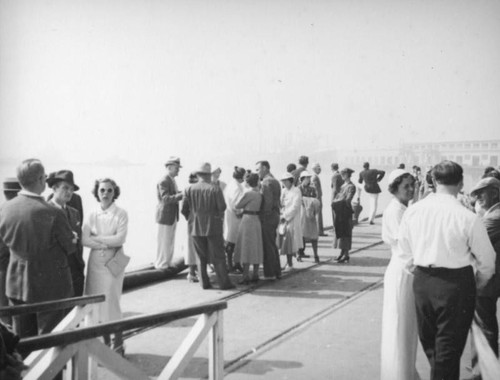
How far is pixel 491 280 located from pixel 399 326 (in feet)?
3.00

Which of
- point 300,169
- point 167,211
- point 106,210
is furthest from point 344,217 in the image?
point 106,210

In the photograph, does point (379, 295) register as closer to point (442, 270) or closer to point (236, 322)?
point (236, 322)

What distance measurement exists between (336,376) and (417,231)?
155 cm

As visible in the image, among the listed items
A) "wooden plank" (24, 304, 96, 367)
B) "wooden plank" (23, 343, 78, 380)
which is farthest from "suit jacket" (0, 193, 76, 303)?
"wooden plank" (23, 343, 78, 380)

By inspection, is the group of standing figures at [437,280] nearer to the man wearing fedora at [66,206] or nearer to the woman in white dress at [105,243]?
the woman in white dress at [105,243]

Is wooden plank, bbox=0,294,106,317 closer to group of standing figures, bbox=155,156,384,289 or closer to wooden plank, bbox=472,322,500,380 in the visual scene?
wooden plank, bbox=472,322,500,380

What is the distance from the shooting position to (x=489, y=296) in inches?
157

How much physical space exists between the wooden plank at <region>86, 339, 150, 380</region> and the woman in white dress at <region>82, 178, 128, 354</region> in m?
2.05

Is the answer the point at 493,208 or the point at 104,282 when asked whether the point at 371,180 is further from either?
the point at 104,282

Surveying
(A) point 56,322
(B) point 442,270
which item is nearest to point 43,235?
(A) point 56,322

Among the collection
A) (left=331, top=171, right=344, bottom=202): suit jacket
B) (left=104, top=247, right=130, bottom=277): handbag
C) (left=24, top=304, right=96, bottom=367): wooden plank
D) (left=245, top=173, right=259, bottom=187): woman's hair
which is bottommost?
(left=24, top=304, right=96, bottom=367): wooden plank

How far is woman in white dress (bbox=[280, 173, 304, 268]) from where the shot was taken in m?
8.52

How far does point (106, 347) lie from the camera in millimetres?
2600

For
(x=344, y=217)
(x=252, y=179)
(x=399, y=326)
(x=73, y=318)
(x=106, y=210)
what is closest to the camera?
(x=73, y=318)
